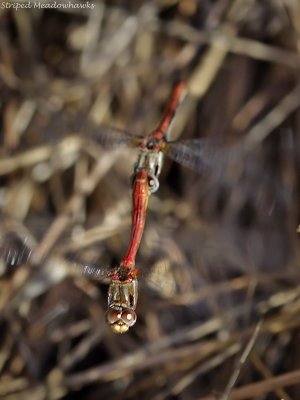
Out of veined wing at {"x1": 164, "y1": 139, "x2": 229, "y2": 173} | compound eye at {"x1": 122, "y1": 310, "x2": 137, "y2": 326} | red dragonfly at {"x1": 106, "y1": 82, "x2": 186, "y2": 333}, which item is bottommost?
compound eye at {"x1": 122, "y1": 310, "x2": 137, "y2": 326}

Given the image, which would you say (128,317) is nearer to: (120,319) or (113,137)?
(120,319)

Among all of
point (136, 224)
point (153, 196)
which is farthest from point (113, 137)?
point (153, 196)

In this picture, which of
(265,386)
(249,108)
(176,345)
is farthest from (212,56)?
(265,386)

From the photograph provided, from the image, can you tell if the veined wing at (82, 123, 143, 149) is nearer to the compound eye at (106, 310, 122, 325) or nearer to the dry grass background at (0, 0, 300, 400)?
the dry grass background at (0, 0, 300, 400)

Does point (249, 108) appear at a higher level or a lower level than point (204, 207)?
higher

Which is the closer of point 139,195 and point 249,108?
point 139,195

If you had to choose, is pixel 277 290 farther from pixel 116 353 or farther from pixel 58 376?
pixel 58 376

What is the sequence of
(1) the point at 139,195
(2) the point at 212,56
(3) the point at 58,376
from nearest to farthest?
(1) the point at 139,195, (3) the point at 58,376, (2) the point at 212,56

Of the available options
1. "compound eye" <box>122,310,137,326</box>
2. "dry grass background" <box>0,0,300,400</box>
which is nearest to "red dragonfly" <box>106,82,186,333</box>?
"compound eye" <box>122,310,137,326</box>
